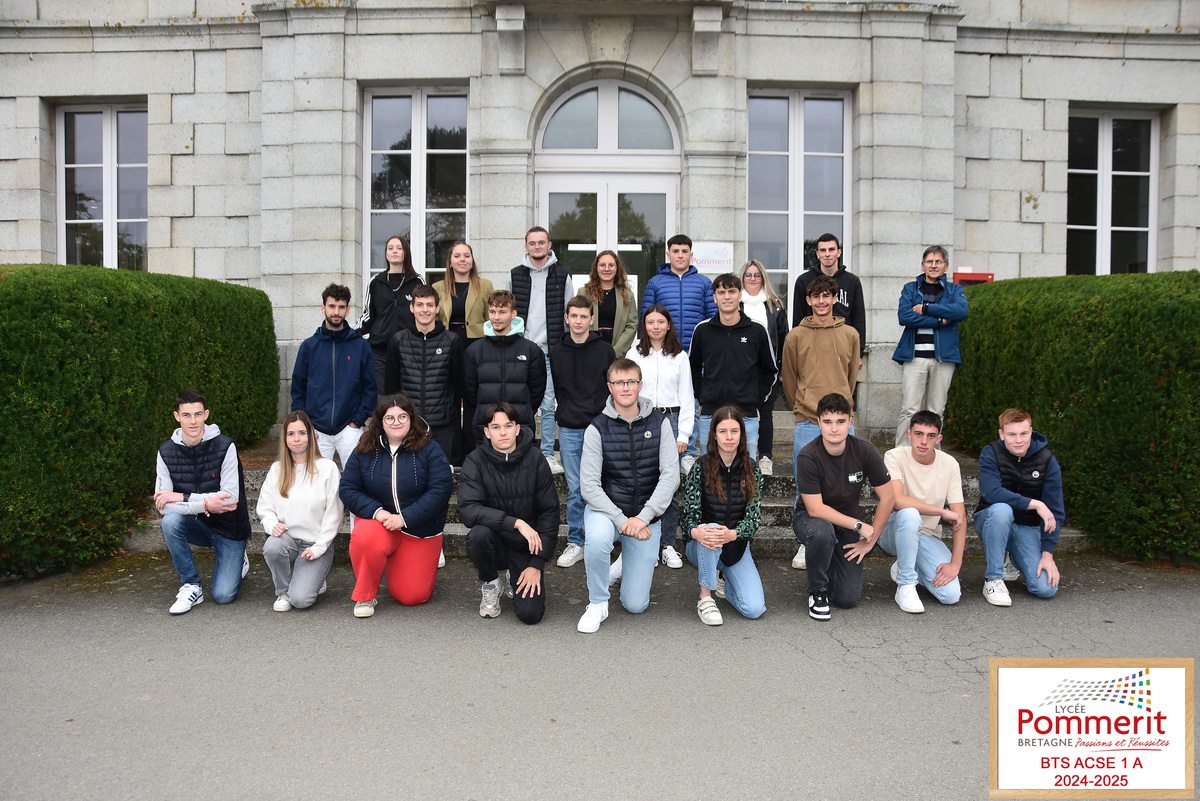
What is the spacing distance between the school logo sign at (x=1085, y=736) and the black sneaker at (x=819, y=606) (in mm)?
1583

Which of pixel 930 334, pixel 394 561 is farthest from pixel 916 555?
pixel 394 561

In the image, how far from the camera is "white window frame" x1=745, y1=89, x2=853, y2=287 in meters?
9.17

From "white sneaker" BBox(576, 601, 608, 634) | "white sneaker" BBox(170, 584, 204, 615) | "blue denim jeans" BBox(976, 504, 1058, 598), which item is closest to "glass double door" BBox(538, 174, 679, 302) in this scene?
"blue denim jeans" BBox(976, 504, 1058, 598)

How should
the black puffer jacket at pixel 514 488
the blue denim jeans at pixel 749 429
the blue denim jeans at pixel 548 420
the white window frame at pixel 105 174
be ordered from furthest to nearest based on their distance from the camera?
the white window frame at pixel 105 174, the blue denim jeans at pixel 548 420, the blue denim jeans at pixel 749 429, the black puffer jacket at pixel 514 488

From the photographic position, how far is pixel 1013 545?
4.91m

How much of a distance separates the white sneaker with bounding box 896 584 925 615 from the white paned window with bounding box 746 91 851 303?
5.08 meters

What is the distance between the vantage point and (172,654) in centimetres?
402

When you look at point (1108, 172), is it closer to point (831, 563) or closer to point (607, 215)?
point (607, 215)

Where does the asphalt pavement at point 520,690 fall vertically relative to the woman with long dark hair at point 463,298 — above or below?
below

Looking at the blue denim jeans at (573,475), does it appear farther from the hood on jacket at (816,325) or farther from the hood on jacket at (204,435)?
the hood on jacket at (204,435)

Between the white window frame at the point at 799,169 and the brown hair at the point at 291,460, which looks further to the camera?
the white window frame at the point at 799,169

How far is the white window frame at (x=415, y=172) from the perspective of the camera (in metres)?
9.17

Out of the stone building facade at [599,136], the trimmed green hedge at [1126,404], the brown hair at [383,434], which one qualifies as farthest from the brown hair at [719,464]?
the stone building facade at [599,136]

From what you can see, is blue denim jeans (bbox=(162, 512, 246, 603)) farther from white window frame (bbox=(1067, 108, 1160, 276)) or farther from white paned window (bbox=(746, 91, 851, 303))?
white window frame (bbox=(1067, 108, 1160, 276))
